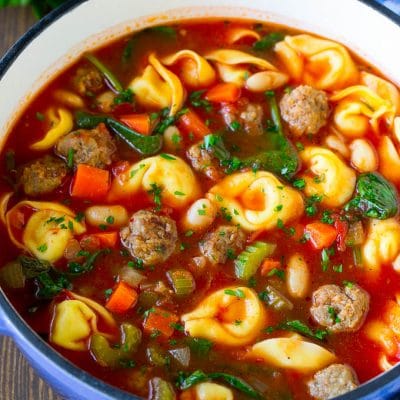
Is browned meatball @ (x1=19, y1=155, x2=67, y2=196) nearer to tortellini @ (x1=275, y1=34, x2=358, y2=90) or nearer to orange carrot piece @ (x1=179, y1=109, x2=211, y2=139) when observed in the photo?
orange carrot piece @ (x1=179, y1=109, x2=211, y2=139)

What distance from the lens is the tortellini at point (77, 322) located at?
4086mm

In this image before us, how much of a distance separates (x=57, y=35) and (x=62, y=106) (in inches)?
18.1

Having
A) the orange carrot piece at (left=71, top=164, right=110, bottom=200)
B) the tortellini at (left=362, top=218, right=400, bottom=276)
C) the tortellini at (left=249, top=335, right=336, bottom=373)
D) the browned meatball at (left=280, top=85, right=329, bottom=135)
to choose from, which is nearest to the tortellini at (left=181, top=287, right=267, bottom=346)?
the tortellini at (left=249, top=335, right=336, bottom=373)

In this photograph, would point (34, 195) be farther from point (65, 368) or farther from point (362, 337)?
point (362, 337)

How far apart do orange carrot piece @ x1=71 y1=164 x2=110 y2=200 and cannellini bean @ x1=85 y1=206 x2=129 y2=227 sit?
0.11 metres

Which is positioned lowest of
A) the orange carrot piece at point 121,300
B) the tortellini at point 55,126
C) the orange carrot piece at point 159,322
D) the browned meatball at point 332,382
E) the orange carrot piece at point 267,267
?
the browned meatball at point 332,382

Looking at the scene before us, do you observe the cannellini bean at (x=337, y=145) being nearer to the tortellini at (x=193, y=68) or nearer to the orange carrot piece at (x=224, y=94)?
the orange carrot piece at (x=224, y=94)

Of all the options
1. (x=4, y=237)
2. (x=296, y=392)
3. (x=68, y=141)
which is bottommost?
(x=296, y=392)

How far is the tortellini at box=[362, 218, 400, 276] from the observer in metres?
4.49

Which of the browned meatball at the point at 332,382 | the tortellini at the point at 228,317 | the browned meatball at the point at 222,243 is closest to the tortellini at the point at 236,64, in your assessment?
the browned meatball at the point at 222,243

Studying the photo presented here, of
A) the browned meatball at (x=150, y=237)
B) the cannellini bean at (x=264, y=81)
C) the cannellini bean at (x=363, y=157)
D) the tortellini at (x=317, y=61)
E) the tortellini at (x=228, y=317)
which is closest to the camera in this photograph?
the tortellini at (x=228, y=317)

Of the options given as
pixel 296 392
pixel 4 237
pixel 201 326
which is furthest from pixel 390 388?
pixel 4 237

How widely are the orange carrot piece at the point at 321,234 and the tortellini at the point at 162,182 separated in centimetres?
73

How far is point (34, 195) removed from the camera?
458 cm
